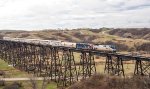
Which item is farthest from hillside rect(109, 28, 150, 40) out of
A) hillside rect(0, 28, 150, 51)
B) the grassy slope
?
the grassy slope

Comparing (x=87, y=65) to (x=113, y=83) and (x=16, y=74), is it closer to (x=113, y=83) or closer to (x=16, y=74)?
(x=113, y=83)

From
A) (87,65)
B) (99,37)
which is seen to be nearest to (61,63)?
(87,65)

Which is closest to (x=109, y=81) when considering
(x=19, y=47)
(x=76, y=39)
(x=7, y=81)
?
(x=7, y=81)

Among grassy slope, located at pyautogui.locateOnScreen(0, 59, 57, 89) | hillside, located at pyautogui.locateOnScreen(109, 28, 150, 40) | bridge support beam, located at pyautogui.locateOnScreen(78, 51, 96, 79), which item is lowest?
grassy slope, located at pyautogui.locateOnScreen(0, 59, 57, 89)

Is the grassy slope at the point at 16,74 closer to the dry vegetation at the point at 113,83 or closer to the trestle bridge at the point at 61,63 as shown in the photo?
the trestle bridge at the point at 61,63

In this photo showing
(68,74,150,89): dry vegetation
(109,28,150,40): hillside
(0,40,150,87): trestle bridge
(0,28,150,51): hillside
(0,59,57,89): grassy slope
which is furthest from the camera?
(109,28,150,40): hillside

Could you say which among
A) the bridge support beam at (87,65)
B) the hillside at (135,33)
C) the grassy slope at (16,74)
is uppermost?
the bridge support beam at (87,65)

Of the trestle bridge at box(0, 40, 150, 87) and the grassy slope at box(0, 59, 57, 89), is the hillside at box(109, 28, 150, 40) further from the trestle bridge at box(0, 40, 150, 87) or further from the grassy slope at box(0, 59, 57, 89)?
the grassy slope at box(0, 59, 57, 89)

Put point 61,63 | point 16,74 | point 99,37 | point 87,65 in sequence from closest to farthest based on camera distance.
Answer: point 87,65 → point 61,63 → point 16,74 → point 99,37

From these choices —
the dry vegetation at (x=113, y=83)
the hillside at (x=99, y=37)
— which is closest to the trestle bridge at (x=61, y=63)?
the dry vegetation at (x=113, y=83)
